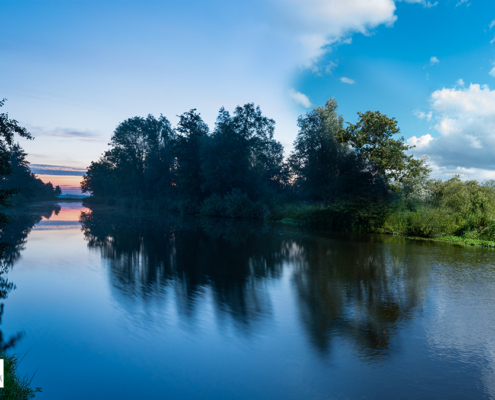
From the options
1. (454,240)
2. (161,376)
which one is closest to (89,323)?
(161,376)

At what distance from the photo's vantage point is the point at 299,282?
368 inches

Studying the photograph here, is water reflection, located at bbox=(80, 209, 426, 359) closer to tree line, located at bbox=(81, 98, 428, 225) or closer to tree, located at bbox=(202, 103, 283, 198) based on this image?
tree line, located at bbox=(81, 98, 428, 225)

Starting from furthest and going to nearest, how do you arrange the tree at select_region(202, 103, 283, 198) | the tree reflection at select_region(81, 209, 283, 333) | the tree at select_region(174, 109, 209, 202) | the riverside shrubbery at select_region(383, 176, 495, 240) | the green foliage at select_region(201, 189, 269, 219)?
the tree at select_region(174, 109, 209, 202)
the tree at select_region(202, 103, 283, 198)
the green foliage at select_region(201, 189, 269, 219)
the riverside shrubbery at select_region(383, 176, 495, 240)
the tree reflection at select_region(81, 209, 283, 333)

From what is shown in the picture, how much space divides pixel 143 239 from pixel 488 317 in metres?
15.5

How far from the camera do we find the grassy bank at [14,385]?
136 inches

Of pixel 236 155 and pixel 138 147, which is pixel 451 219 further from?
pixel 138 147

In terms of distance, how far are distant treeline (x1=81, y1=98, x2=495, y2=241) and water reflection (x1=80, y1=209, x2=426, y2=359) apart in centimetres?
908

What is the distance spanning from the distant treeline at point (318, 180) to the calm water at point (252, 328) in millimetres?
12921

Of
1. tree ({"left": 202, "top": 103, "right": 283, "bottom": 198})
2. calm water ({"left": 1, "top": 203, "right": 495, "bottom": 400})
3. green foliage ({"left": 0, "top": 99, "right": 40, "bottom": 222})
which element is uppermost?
tree ({"left": 202, "top": 103, "right": 283, "bottom": 198})

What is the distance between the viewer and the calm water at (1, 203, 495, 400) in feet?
13.8

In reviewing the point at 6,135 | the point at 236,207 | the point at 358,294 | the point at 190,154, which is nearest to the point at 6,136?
the point at 6,135

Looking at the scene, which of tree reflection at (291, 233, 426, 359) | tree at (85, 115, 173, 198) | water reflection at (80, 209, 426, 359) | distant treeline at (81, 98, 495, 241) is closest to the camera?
tree reflection at (291, 233, 426, 359)

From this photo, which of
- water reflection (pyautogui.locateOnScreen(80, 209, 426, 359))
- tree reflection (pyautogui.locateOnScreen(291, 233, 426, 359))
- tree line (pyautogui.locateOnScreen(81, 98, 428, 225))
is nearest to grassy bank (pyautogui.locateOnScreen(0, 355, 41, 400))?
water reflection (pyautogui.locateOnScreen(80, 209, 426, 359))

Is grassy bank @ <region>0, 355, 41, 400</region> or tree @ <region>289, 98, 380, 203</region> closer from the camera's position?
grassy bank @ <region>0, 355, 41, 400</region>
